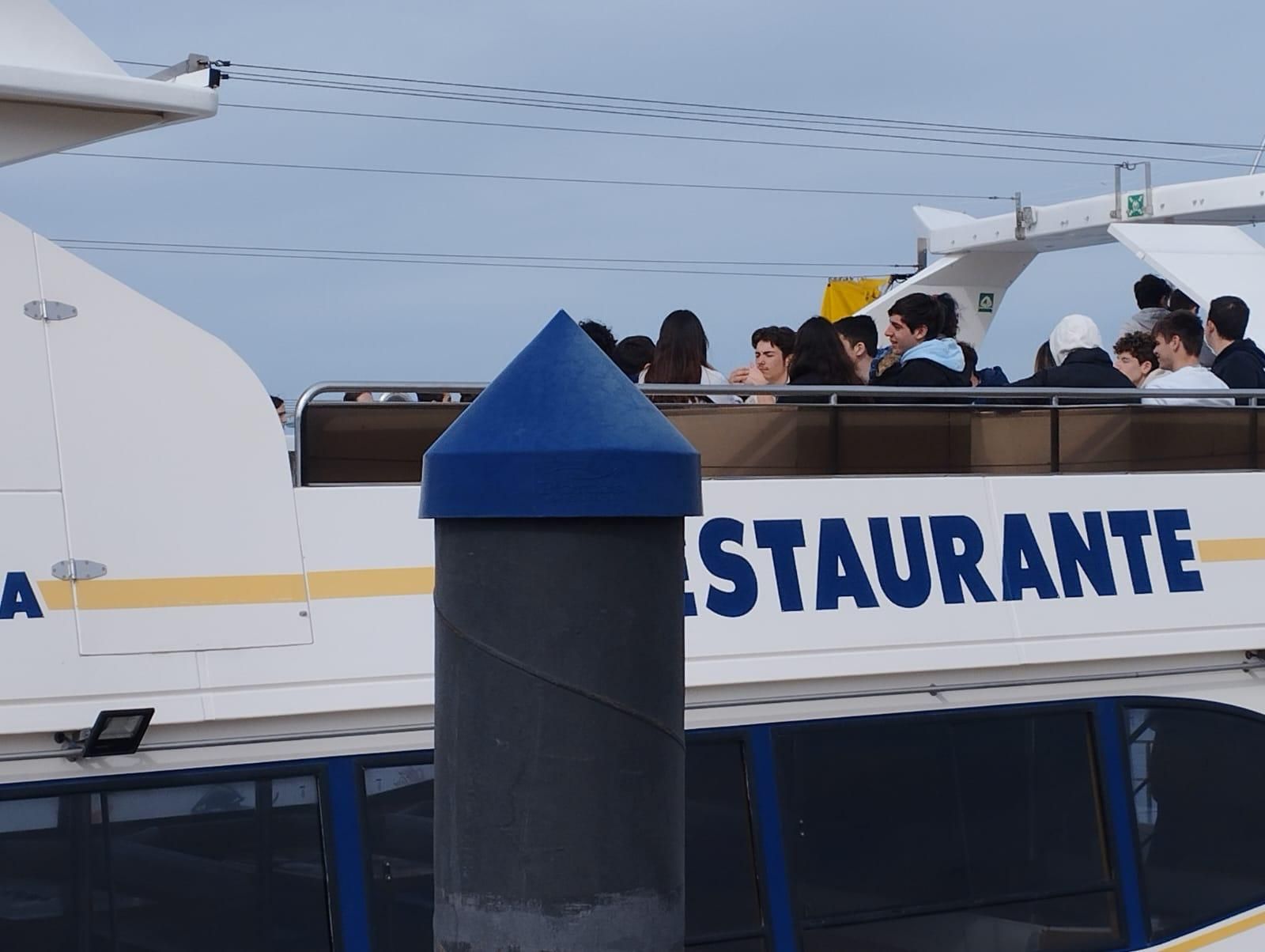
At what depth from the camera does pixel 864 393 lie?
462 centimetres

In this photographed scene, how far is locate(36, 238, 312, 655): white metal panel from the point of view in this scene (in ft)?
11.6

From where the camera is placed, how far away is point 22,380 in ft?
11.5

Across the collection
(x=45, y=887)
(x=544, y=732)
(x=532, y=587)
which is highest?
(x=532, y=587)

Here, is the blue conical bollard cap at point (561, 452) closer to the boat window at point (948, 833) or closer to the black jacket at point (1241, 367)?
the boat window at point (948, 833)

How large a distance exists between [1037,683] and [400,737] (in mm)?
1882

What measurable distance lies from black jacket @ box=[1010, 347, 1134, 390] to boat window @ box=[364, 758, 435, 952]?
10.1ft

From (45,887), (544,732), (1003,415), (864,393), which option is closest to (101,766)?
(45,887)

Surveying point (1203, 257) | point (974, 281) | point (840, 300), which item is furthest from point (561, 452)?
point (840, 300)

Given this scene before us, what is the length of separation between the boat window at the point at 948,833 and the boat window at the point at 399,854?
960 mm

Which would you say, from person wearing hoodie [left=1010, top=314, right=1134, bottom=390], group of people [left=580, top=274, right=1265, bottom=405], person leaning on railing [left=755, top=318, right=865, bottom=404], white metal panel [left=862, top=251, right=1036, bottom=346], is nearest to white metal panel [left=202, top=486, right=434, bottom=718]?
group of people [left=580, top=274, right=1265, bottom=405]

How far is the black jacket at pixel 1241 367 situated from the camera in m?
6.07

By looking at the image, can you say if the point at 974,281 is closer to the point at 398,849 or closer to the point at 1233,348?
the point at 1233,348

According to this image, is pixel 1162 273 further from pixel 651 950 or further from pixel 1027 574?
pixel 651 950

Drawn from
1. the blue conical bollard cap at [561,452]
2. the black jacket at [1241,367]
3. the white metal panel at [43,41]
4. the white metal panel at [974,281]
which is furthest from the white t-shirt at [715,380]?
the white metal panel at [974,281]
